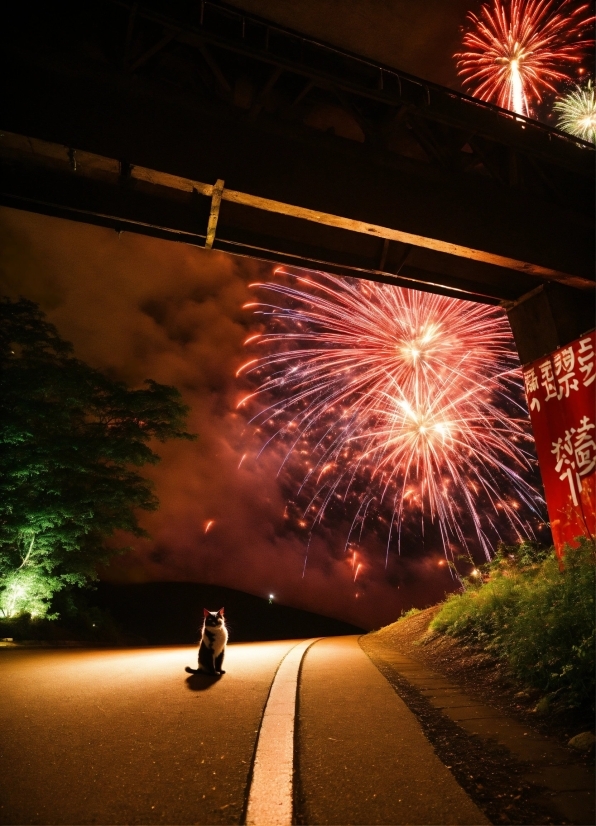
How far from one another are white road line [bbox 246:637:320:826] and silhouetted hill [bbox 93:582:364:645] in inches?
1939

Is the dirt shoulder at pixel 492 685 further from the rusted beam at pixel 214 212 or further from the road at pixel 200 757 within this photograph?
the rusted beam at pixel 214 212

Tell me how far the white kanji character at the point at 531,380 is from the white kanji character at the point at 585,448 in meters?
1.04

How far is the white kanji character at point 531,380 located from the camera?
654 cm

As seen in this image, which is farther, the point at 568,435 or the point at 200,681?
the point at 568,435

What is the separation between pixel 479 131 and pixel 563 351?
131 inches

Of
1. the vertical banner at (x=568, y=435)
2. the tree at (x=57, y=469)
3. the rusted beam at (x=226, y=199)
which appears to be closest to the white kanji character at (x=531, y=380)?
the vertical banner at (x=568, y=435)

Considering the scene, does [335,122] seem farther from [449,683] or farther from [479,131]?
[449,683]

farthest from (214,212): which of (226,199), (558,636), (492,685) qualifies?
(492,685)

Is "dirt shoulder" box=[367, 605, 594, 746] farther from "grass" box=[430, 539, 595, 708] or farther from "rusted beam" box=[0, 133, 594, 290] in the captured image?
"rusted beam" box=[0, 133, 594, 290]

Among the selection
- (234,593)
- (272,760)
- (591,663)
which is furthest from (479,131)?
(234,593)

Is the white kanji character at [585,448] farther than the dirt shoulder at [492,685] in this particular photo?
Yes

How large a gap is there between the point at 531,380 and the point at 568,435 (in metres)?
1.16

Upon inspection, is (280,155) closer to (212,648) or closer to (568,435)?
(568,435)

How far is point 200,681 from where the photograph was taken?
518 centimetres
